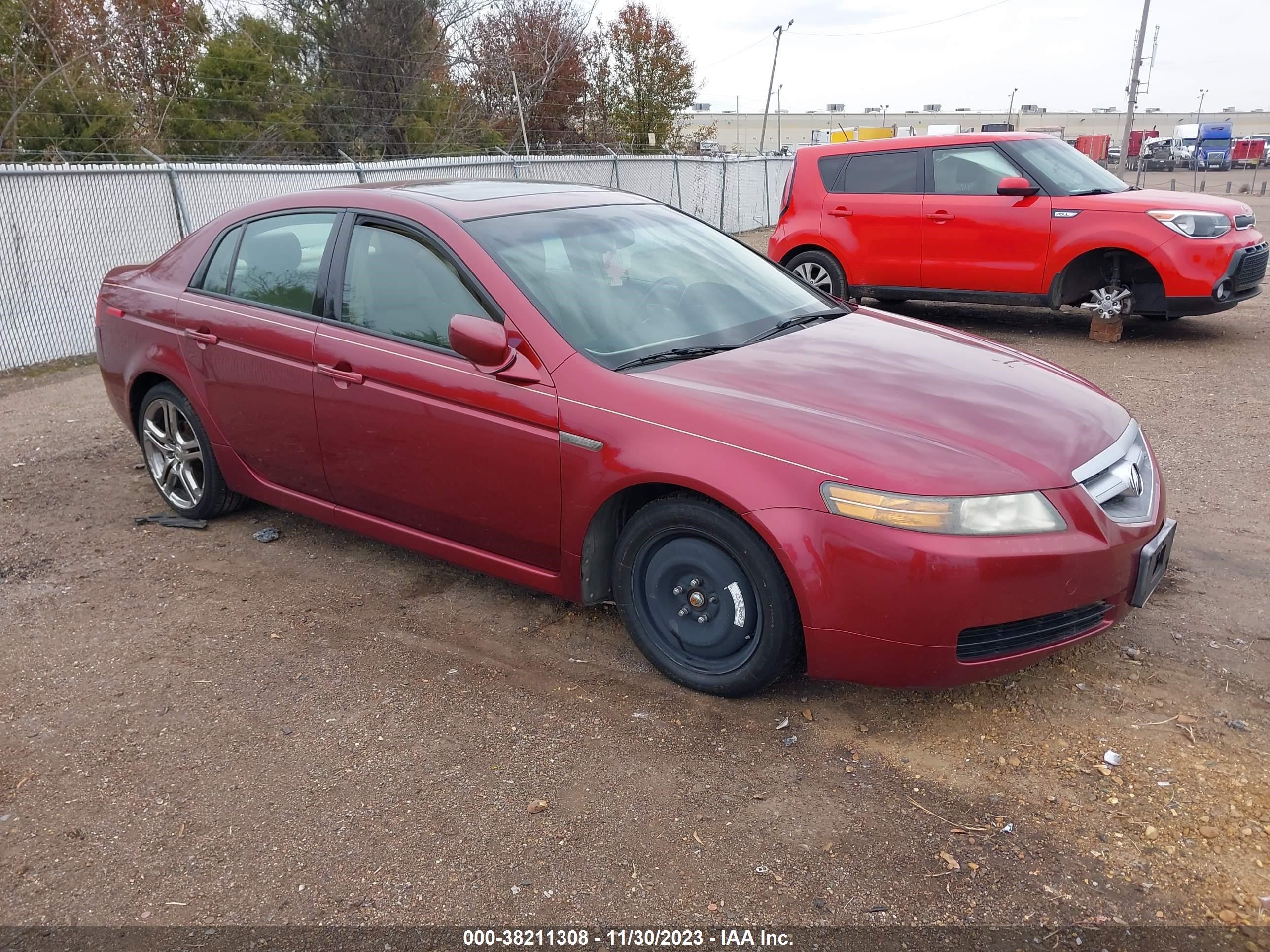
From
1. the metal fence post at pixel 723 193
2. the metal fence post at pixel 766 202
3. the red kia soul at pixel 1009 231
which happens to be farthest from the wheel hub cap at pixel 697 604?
the metal fence post at pixel 766 202

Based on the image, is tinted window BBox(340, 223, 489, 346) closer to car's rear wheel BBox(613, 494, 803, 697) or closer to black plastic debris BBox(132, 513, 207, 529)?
car's rear wheel BBox(613, 494, 803, 697)

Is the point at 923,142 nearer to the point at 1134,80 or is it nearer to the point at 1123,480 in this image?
the point at 1123,480

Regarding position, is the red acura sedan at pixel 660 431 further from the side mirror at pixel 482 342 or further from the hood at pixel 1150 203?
the hood at pixel 1150 203

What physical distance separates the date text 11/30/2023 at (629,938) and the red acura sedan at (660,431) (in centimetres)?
90

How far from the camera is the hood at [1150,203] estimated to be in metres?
8.38

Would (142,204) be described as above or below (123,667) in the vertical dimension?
above

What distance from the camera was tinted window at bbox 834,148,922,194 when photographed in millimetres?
9445

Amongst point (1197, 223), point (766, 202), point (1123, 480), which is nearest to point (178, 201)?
point (1197, 223)

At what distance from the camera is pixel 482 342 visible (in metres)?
3.43

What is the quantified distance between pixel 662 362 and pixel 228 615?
83.0 inches

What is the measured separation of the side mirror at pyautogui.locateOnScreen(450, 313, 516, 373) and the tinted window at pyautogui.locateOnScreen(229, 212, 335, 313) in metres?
1.00

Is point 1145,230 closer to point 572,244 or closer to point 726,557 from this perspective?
point 572,244

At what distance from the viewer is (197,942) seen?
2363mm

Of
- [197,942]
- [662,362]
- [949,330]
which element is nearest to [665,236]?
[662,362]
